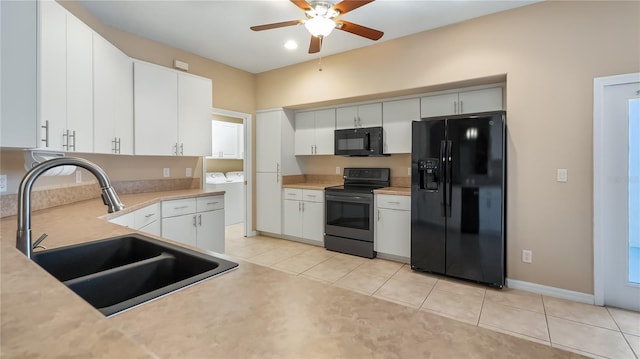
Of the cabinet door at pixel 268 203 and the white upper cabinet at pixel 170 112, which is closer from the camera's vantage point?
the white upper cabinet at pixel 170 112

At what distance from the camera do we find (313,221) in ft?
14.6

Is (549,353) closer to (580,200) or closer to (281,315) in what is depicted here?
(281,315)

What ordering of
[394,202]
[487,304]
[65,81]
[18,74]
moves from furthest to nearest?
[394,202], [487,304], [65,81], [18,74]

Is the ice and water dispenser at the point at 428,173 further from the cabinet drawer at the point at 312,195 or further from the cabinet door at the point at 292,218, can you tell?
the cabinet door at the point at 292,218

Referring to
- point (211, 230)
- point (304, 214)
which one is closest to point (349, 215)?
point (304, 214)

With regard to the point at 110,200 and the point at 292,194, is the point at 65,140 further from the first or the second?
the point at 292,194

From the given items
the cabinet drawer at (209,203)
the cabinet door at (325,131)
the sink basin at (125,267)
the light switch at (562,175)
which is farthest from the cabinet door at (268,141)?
the light switch at (562,175)

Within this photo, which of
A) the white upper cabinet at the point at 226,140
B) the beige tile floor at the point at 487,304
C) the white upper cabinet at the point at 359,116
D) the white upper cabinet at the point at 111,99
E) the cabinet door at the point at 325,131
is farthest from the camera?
the white upper cabinet at the point at 226,140

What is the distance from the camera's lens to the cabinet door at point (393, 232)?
3.61 meters

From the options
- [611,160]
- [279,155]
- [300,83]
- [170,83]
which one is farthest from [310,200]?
[611,160]

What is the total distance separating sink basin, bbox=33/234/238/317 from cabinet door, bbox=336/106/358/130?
11.0 ft

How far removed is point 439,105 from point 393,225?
159 centimetres

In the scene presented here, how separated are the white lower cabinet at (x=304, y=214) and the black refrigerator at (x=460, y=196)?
150 cm

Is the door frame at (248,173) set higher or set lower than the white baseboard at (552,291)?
higher
